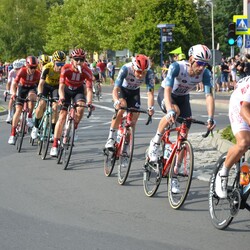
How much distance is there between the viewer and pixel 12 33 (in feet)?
290

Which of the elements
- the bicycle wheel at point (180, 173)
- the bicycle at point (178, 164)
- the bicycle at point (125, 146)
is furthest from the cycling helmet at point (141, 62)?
the bicycle wheel at point (180, 173)

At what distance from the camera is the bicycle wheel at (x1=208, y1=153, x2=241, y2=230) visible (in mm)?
7193

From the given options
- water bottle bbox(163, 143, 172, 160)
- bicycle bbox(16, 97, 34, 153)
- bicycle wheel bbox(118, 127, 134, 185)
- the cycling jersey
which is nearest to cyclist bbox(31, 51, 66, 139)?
the cycling jersey

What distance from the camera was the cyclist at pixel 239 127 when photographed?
6902mm

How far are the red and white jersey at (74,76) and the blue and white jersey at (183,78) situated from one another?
334 cm

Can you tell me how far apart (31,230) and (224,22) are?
7081cm

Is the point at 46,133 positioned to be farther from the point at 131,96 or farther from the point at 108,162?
the point at 108,162

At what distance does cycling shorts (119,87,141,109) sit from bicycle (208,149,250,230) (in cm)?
398

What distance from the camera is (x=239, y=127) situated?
7.10 meters

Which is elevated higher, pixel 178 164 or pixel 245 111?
pixel 245 111

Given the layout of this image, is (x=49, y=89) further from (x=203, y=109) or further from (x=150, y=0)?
(x=150, y=0)

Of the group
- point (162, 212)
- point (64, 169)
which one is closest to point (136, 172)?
point (64, 169)

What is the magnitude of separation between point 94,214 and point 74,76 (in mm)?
4806

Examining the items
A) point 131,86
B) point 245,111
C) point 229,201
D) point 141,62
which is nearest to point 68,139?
point 131,86
